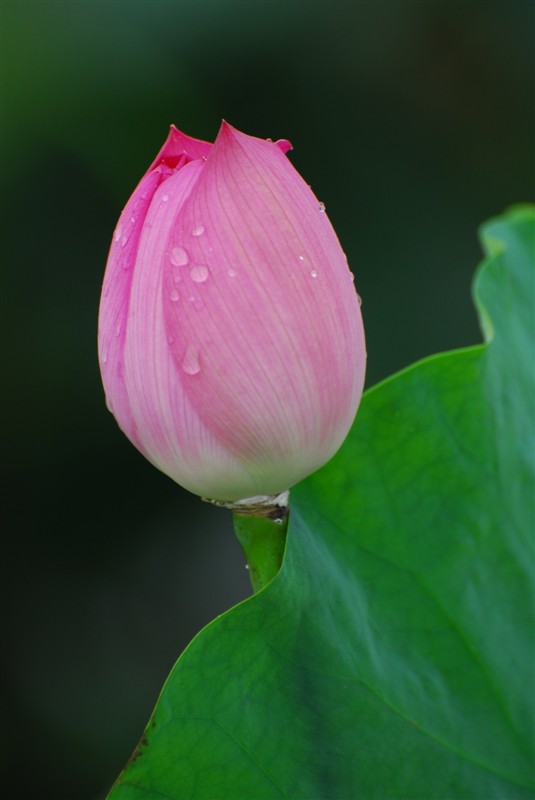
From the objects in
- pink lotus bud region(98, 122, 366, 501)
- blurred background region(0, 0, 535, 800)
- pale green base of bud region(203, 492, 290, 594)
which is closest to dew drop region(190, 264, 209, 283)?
pink lotus bud region(98, 122, 366, 501)

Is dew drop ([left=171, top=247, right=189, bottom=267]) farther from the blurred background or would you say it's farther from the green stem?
the blurred background

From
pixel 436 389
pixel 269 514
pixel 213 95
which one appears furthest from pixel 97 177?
pixel 269 514

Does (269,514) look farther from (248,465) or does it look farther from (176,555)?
(176,555)

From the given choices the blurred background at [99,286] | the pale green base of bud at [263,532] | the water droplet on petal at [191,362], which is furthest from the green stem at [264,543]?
the blurred background at [99,286]

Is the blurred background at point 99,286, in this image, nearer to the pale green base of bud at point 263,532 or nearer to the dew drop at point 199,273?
the pale green base of bud at point 263,532

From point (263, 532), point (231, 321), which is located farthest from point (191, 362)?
point (263, 532)

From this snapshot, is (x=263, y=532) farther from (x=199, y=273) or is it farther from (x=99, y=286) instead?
(x=99, y=286)
